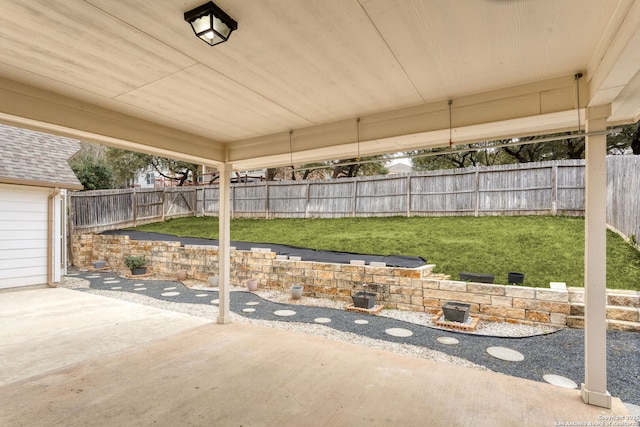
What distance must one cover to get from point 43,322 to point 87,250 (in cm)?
677

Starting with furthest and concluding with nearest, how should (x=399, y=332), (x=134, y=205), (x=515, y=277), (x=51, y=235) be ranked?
(x=134, y=205) < (x=51, y=235) < (x=515, y=277) < (x=399, y=332)

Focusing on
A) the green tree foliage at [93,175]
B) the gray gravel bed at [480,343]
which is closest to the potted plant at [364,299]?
the gray gravel bed at [480,343]

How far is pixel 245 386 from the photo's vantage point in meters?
2.78

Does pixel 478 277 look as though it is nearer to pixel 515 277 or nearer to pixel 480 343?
pixel 515 277

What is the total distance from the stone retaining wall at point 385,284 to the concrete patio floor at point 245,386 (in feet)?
5.82

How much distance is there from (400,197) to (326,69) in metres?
7.78

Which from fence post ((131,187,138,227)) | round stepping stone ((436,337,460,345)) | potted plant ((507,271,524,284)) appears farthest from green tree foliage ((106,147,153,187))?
potted plant ((507,271,524,284))

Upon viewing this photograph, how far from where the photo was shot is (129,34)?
1885mm

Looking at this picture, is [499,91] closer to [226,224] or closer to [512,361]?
[512,361]

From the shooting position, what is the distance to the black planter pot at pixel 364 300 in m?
5.16

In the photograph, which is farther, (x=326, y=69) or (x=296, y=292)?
(x=296, y=292)

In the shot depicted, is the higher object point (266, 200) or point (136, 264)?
point (266, 200)

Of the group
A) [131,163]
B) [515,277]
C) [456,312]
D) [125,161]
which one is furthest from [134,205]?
[515,277]

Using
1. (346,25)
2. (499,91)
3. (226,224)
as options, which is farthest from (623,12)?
(226,224)
